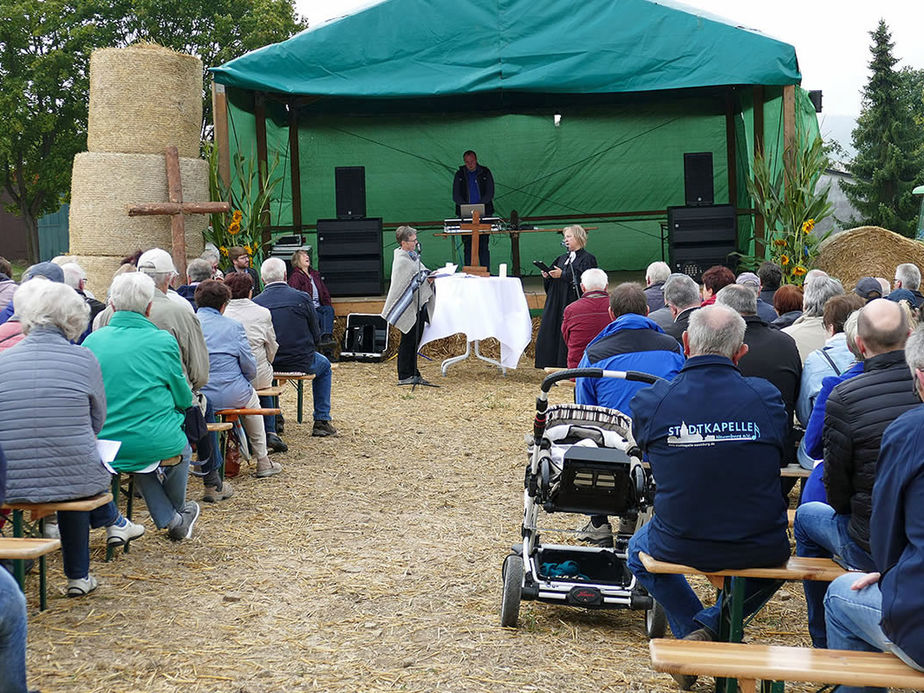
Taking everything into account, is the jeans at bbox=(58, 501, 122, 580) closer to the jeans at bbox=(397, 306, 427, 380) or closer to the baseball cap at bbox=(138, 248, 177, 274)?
the baseball cap at bbox=(138, 248, 177, 274)

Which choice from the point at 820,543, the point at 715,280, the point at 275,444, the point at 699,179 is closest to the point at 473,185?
the point at 699,179

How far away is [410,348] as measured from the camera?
391 inches

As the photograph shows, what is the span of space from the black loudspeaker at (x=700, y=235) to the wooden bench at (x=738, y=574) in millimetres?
9014

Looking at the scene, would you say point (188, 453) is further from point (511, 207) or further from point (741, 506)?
point (511, 207)

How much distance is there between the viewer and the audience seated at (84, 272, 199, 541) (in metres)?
4.61

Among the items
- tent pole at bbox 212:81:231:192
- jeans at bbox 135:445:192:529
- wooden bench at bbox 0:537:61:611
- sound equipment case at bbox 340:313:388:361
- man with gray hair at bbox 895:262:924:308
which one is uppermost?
tent pole at bbox 212:81:231:192

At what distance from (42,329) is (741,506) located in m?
2.71

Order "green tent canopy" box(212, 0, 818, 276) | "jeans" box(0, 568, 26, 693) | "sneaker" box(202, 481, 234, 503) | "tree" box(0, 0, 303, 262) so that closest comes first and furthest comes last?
"jeans" box(0, 568, 26, 693), "sneaker" box(202, 481, 234, 503), "green tent canopy" box(212, 0, 818, 276), "tree" box(0, 0, 303, 262)

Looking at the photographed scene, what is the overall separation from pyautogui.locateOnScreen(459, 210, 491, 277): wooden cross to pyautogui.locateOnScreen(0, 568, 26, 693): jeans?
803cm

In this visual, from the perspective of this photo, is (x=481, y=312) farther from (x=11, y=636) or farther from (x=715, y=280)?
(x=11, y=636)

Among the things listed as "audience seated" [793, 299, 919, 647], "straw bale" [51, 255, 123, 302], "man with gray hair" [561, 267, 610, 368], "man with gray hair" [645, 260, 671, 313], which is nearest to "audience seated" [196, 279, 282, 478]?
"man with gray hair" [561, 267, 610, 368]

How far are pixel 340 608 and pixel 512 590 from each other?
786 mm

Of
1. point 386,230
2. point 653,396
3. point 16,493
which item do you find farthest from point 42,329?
point 386,230

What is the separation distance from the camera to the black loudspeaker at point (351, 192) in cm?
1270
